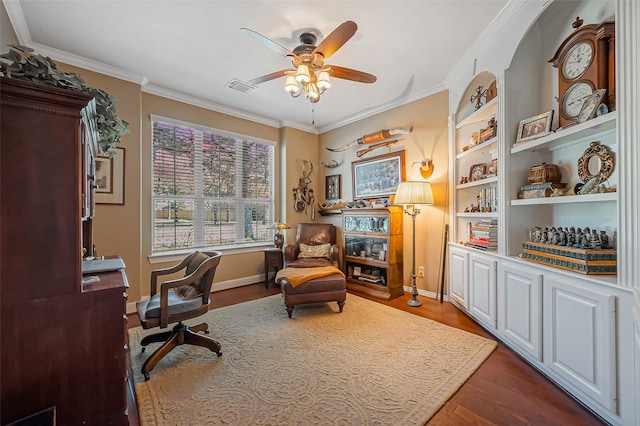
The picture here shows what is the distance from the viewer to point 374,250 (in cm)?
396

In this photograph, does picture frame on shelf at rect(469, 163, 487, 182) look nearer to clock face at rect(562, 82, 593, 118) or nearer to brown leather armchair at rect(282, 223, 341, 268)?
clock face at rect(562, 82, 593, 118)

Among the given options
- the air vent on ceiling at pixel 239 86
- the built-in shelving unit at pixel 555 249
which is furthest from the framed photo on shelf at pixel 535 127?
the air vent on ceiling at pixel 239 86

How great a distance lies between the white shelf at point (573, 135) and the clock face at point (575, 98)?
16cm

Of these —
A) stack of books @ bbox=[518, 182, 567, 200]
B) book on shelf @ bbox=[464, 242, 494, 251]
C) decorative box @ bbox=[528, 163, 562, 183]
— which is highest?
decorative box @ bbox=[528, 163, 562, 183]

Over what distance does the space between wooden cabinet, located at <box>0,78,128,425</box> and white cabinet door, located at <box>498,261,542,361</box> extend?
9.08ft

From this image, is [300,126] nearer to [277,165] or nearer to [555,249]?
[277,165]

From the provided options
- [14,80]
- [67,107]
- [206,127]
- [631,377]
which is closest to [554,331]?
[631,377]

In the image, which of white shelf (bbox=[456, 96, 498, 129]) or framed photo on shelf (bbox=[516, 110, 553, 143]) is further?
white shelf (bbox=[456, 96, 498, 129])

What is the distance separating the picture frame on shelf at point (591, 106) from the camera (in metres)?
1.65

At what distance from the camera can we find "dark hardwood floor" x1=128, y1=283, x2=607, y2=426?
1517mm

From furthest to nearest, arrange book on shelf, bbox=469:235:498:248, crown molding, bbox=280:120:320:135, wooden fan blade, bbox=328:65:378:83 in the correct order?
crown molding, bbox=280:120:320:135
book on shelf, bbox=469:235:498:248
wooden fan blade, bbox=328:65:378:83

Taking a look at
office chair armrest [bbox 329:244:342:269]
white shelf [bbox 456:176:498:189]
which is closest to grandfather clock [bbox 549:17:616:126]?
white shelf [bbox 456:176:498:189]

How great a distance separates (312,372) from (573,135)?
2560 millimetres

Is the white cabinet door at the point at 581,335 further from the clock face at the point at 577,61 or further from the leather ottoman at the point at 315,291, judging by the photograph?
the leather ottoman at the point at 315,291
